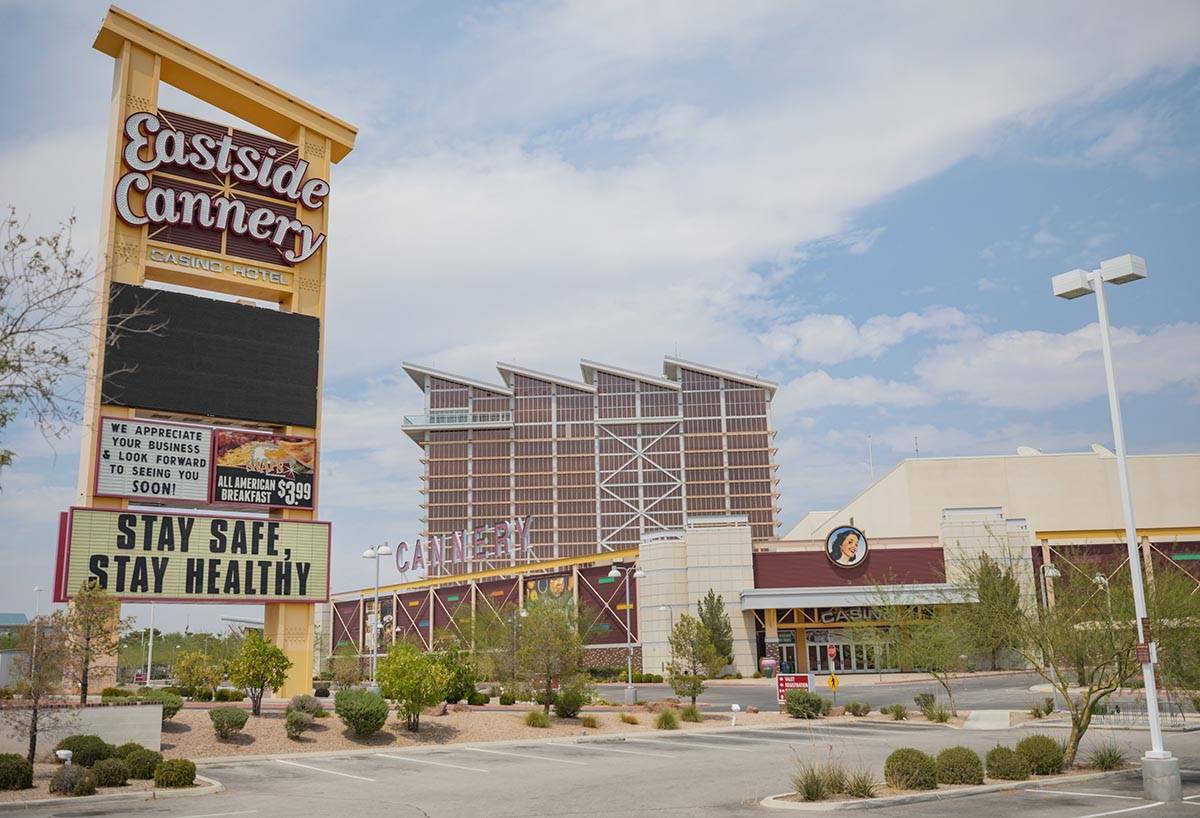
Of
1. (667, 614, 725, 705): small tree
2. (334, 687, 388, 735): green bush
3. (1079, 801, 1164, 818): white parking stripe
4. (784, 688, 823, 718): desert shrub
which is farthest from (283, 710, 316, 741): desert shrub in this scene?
(667, 614, 725, 705): small tree

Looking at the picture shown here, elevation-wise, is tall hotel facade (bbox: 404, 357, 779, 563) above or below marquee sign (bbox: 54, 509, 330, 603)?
above

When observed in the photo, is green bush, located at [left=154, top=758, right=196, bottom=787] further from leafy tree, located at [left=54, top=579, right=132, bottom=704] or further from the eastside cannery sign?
the eastside cannery sign

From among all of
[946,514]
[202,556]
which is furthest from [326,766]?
[946,514]

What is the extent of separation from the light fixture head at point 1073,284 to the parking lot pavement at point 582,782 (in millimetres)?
8892

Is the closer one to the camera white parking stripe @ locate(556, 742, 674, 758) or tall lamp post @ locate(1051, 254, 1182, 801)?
tall lamp post @ locate(1051, 254, 1182, 801)

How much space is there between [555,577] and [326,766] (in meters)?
61.3

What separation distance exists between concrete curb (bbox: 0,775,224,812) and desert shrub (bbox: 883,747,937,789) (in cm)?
1305

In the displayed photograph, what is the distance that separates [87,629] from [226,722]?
4605mm

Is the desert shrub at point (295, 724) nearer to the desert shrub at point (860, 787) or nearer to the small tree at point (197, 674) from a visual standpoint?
the small tree at point (197, 674)

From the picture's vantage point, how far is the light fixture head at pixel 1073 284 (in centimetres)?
1842

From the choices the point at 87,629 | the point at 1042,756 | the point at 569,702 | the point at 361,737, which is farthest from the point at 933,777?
the point at 87,629

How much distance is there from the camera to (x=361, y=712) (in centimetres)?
2794

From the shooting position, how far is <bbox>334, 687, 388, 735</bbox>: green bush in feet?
91.8

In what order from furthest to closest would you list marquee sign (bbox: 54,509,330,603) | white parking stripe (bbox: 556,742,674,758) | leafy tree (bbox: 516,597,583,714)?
marquee sign (bbox: 54,509,330,603) → leafy tree (bbox: 516,597,583,714) → white parking stripe (bbox: 556,742,674,758)
